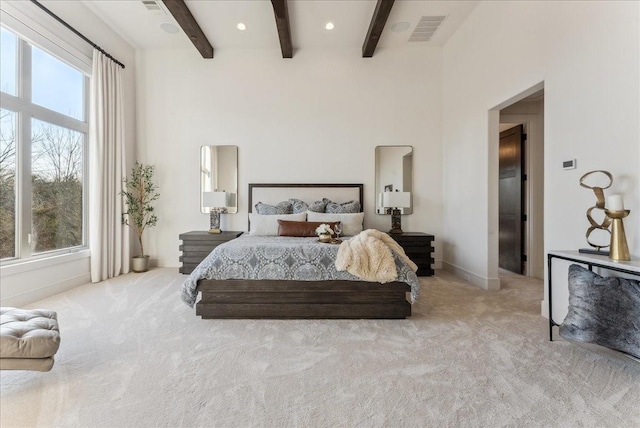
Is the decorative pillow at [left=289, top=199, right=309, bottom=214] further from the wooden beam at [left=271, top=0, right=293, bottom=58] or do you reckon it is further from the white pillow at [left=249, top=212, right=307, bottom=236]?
the wooden beam at [left=271, top=0, right=293, bottom=58]

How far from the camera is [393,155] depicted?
499 cm

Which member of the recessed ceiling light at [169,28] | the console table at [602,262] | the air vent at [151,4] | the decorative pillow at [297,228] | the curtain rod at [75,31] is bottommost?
the console table at [602,262]

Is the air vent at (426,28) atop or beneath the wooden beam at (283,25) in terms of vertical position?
atop

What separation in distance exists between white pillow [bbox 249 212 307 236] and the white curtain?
201 cm

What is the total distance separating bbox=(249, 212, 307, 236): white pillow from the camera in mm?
4172

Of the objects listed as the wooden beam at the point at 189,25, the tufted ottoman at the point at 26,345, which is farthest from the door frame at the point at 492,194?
the tufted ottoman at the point at 26,345

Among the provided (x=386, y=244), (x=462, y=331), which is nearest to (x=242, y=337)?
(x=386, y=244)

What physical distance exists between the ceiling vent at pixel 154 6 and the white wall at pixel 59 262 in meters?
0.81

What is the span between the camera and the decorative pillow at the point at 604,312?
71.8 inches

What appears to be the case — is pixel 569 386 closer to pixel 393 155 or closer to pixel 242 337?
pixel 242 337

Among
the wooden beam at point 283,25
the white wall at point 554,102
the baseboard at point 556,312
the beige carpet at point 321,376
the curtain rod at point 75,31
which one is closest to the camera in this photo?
the beige carpet at point 321,376

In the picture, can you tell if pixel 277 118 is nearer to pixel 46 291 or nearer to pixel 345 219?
pixel 345 219

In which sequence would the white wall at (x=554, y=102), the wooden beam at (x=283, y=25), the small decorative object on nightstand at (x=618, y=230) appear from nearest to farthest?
the small decorative object on nightstand at (x=618, y=230) < the white wall at (x=554, y=102) < the wooden beam at (x=283, y=25)

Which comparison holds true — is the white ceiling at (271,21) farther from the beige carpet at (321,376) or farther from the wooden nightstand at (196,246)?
the beige carpet at (321,376)
